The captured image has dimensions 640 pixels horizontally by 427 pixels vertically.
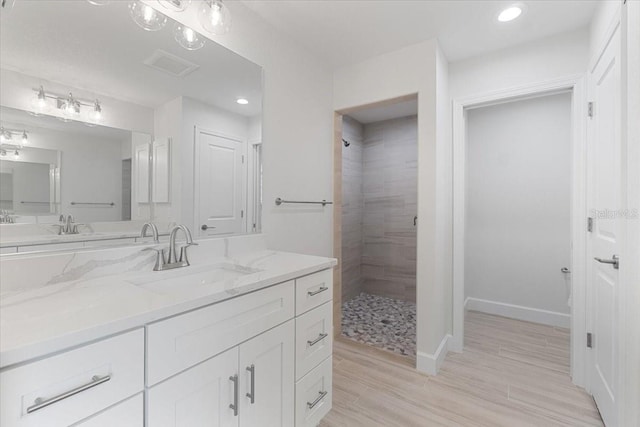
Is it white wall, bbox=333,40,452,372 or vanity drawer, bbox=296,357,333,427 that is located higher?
white wall, bbox=333,40,452,372

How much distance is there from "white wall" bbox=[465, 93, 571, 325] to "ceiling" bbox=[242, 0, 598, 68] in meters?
1.16

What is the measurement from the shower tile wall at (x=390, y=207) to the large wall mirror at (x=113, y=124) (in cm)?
229

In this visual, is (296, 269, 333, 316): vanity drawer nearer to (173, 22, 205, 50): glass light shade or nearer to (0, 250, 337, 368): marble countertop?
(0, 250, 337, 368): marble countertop

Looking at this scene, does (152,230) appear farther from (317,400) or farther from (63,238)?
(317,400)

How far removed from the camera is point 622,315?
1271 mm

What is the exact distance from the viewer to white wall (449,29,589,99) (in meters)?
2.00

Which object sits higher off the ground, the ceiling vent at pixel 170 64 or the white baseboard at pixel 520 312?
the ceiling vent at pixel 170 64

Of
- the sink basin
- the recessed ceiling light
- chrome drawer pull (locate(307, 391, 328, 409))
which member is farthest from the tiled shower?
the sink basin

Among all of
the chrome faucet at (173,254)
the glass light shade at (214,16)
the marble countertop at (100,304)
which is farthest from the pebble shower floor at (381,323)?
the glass light shade at (214,16)

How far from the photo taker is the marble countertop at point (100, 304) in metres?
0.64

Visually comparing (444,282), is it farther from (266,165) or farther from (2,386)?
(2,386)

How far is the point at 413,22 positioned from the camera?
196 cm

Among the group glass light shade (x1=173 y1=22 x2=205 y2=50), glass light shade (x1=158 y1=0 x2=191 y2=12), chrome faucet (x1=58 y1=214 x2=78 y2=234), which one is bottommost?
chrome faucet (x1=58 y1=214 x2=78 y2=234)

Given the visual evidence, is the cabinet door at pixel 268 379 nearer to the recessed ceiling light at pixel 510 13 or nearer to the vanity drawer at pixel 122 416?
the vanity drawer at pixel 122 416
